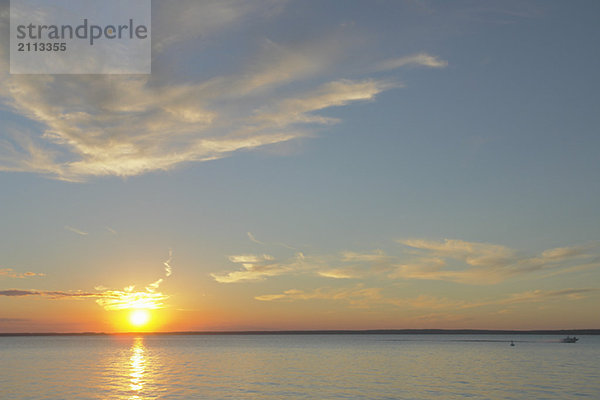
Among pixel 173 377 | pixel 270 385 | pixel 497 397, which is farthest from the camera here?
pixel 173 377

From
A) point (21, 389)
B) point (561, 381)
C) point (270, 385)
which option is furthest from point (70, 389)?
point (561, 381)

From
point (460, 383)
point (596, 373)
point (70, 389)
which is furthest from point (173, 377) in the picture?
point (596, 373)

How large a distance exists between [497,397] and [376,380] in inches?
688

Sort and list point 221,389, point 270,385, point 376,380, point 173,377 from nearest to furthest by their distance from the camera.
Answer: point 221,389 < point 270,385 < point 376,380 < point 173,377

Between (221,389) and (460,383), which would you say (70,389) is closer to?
(221,389)

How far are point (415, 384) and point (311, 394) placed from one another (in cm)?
1526

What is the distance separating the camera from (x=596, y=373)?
79.4 m

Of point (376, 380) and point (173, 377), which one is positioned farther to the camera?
point (173, 377)

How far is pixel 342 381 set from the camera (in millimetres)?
67375

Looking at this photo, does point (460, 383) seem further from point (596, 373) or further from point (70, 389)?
point (70, 389)

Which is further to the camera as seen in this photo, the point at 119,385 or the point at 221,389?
the point at 119,385

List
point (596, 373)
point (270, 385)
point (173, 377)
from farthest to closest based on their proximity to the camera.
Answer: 1. point (596, 373)
2. point (173, 377)
3. point (270, 385)

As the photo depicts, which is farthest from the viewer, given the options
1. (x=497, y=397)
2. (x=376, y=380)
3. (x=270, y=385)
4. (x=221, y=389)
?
(x=376, y=380)

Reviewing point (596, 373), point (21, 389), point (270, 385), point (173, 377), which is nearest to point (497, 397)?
point (270, 385)
